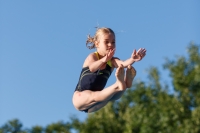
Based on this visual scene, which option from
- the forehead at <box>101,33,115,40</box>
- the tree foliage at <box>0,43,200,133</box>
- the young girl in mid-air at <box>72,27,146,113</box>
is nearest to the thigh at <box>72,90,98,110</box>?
the young girl in mid-air at <box>72,27,146,113</box>

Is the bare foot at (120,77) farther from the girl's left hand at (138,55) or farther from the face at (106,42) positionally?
the face at (106,42)

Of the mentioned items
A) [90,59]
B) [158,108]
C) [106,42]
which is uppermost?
[158,108]

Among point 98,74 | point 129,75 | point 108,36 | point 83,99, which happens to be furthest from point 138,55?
point 83,99

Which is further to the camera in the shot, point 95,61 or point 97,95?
point 95,61

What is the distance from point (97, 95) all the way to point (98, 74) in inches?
22.4

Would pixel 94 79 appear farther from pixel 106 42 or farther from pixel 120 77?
pixel 120 77

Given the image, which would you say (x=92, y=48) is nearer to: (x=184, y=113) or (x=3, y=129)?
(x=184, y=113)

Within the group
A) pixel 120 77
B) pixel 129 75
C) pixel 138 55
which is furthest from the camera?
pixel 129 75

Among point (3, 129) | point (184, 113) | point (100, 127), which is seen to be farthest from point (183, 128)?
point (3, 129)

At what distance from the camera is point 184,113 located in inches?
1358

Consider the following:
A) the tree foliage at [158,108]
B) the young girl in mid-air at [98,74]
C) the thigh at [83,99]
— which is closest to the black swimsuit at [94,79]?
the young girl in mid-air at [98,74]

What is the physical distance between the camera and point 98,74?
1063cm

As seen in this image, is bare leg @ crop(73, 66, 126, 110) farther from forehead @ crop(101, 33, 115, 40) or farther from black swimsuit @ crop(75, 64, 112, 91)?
forehead @ crop(101, 33, 115, 40)

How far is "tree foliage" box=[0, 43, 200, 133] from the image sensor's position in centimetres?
3422
